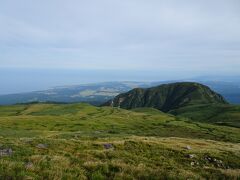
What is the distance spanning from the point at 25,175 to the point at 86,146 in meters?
14.3

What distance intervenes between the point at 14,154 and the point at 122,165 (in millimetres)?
7153

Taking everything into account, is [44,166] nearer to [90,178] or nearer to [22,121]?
[90,178]

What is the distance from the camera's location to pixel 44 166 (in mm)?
15883

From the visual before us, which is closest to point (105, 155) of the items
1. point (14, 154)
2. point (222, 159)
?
point (14, 154)

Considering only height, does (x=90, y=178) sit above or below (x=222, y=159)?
above

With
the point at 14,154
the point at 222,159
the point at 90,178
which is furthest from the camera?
the point at 222,159

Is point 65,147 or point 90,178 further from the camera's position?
point 65,147

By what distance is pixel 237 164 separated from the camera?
26.2 m

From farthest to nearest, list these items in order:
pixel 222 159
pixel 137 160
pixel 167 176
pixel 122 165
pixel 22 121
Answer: pixel 22 121 → pixel 222 159 → pixel 137 160 → pixel 122 165 → pixel 167 176

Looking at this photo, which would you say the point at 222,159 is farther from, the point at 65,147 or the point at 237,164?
the point at 65,147

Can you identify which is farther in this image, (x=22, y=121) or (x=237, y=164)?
(x=22, y=121)

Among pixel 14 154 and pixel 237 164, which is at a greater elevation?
pixel 14 154

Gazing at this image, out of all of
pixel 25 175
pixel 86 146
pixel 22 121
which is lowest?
pixel 22 121

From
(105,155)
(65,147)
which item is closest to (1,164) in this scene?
(105,155)
